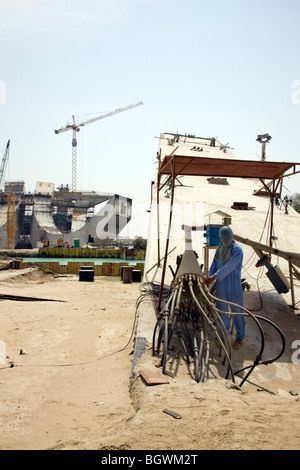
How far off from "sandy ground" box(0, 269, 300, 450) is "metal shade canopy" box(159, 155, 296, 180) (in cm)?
306

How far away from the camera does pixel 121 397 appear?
4215mm

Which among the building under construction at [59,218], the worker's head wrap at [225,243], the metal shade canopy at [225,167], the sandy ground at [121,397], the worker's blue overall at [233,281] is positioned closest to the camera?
the sandy ground at [121,397]

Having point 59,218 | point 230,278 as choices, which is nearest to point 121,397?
point 230,278

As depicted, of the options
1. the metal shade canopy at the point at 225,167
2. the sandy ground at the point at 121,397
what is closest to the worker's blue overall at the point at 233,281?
the sandy ground at the point at 121,397

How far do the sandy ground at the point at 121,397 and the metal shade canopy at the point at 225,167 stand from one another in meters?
3.06

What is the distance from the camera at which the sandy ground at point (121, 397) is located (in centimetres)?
272

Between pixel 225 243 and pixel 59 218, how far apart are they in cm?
6035

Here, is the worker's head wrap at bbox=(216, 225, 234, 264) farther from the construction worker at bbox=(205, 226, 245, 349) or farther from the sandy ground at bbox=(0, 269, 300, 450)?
the sandy ground at bbox=(0, 269, 300, 450)

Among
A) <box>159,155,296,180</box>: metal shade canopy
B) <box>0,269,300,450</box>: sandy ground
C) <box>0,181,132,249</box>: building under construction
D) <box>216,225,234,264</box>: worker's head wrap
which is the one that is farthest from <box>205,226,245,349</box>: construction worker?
<box>0,181,132,249</box>: building under construction

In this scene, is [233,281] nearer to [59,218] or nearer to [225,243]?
[225,243]

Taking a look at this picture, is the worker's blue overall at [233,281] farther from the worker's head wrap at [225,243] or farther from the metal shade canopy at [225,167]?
the metal shade canopy at [225,167]

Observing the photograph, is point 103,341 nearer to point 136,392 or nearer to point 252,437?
point 136,392

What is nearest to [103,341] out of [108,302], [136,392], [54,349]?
[54,349]
